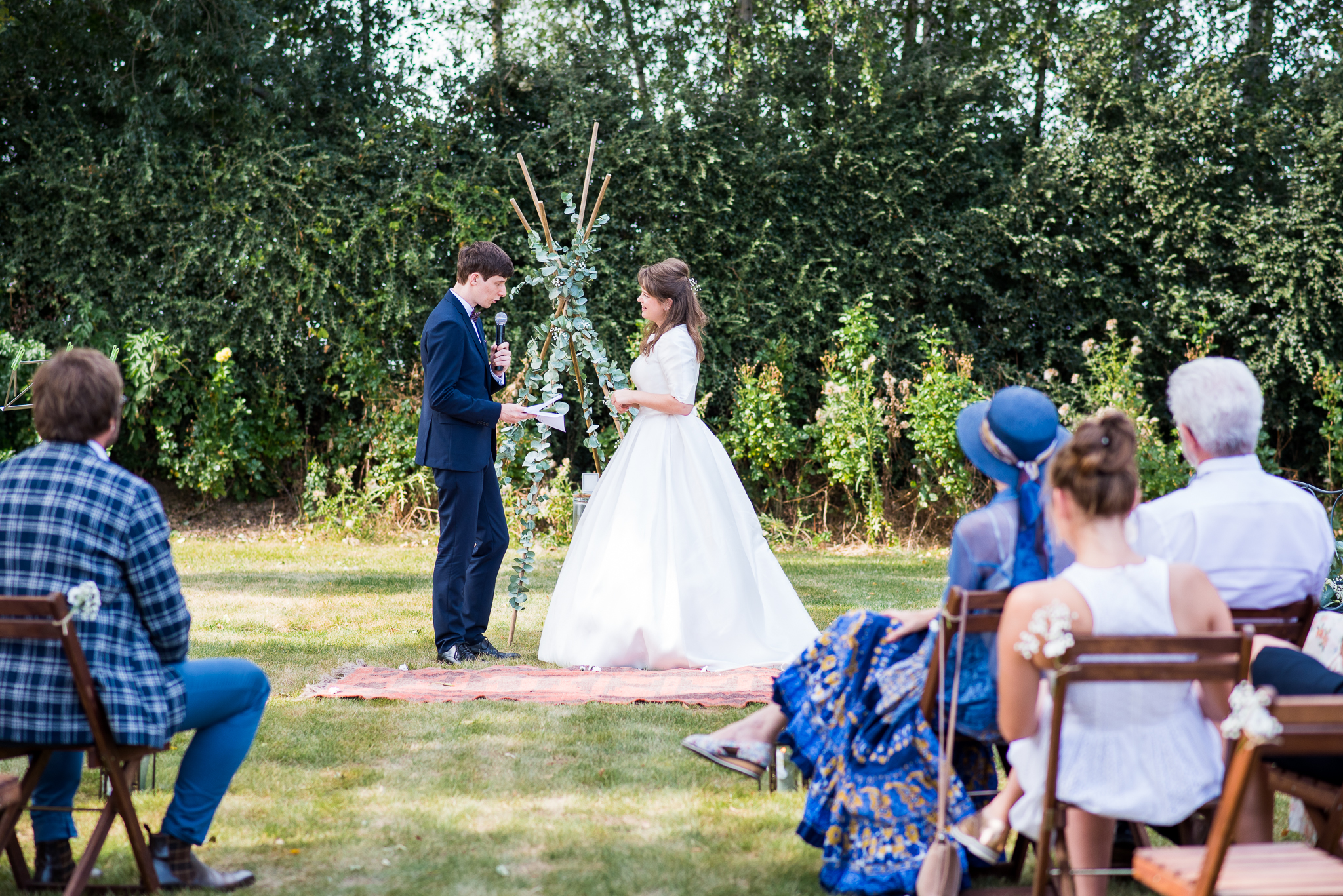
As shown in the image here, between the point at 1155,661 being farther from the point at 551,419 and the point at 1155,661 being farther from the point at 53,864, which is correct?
the point at 551,419

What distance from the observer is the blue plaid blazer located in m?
2.49

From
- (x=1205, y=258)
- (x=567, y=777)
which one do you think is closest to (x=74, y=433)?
(x=567, y=777)

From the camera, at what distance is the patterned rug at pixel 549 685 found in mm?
4578

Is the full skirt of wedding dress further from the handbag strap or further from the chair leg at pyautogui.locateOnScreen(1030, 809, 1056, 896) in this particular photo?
the chair leg at pyautogui.locateOnScreen(1030, 809, 1056, 896)

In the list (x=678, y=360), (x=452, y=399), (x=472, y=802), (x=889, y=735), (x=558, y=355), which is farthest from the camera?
(x=558, y=355)

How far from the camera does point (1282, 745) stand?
1.88m

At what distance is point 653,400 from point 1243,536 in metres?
3.04

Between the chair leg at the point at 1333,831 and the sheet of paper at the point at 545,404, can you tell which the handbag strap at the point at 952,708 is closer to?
the chair leg at the point at 1333,831

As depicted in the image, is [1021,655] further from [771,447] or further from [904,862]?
[771,447]

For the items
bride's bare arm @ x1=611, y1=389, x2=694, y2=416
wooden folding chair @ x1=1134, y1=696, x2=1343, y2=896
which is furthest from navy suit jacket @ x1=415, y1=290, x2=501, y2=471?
wooden folding chair @ x1=1134, y1=696, x2=1343, y2=896

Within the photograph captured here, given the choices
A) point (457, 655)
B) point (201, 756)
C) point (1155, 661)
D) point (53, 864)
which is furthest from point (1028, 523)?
point (457, 655)

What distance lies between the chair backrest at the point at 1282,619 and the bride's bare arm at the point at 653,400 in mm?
2998

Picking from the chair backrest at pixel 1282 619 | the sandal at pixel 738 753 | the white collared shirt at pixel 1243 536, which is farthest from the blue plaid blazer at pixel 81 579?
the chair backrest at pixel 1282 619

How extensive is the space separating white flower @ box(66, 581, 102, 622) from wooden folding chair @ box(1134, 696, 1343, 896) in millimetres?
2194
